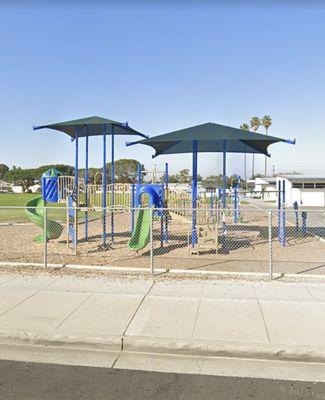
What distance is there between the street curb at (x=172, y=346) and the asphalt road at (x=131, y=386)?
55 cm

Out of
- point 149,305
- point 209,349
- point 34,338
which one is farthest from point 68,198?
point 209,349

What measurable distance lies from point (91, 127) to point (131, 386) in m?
10.7

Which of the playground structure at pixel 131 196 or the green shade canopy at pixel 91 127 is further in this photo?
the green shade canopy at pixel 91 127

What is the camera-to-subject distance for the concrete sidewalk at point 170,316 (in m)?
5.21

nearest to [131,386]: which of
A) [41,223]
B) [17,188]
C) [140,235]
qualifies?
[140,235]

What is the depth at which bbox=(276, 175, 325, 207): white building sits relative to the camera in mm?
47656

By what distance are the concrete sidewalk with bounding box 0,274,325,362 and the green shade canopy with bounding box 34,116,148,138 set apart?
5416 millimetres

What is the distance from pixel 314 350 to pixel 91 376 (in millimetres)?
2480

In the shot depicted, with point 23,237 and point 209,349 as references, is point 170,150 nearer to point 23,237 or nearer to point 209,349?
point 23,237

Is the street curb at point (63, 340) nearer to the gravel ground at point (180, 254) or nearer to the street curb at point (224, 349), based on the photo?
the street curb at point (224, 349)

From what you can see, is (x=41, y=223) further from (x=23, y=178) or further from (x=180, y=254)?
(x=23, y=178)

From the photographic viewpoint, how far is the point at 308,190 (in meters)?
48.3

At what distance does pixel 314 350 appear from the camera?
5.01 meters

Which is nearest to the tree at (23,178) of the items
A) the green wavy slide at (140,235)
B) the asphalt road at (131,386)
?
the green wavy slide at (140,235)
